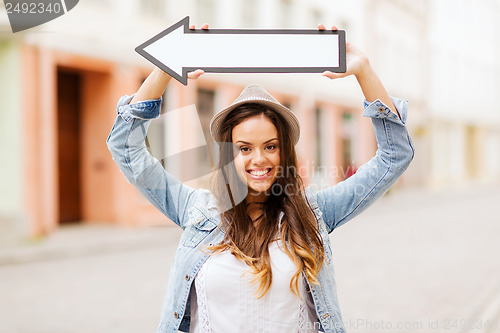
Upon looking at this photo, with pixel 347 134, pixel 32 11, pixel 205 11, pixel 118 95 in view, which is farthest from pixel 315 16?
pixel 32 11

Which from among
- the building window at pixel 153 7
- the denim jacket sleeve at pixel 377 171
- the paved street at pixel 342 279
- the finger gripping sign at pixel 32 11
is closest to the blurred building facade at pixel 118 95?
the building window at pixel 153 7

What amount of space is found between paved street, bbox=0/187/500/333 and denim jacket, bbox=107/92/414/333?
3.45m

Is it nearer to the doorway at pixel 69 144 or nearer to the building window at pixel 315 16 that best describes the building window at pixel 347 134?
the building window at pixel 315 16

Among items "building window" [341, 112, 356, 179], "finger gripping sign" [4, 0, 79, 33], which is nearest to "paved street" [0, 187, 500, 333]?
"finger gripping sign" [4, 0, 79, 33]

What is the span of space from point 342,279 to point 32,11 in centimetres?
526

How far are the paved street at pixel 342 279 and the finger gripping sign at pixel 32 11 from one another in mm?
3402

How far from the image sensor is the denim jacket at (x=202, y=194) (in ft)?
6.29

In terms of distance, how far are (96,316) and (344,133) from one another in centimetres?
1861

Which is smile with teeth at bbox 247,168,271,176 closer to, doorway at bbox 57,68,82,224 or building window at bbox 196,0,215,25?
doorway at bbox 57,68,82,224

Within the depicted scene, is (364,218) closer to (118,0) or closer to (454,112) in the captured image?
(118,0)

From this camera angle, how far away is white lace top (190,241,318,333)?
6.25 ft

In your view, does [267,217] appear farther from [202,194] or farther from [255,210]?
[202,194]

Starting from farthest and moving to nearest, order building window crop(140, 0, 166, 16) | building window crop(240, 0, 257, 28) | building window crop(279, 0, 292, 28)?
building window crop(279, 0, 292, 28), building window crop(240, 0, 257, 28), building window crop(140, 0, 166, 16)

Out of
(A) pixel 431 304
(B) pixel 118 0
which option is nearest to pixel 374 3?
(B) pixel 118 0
